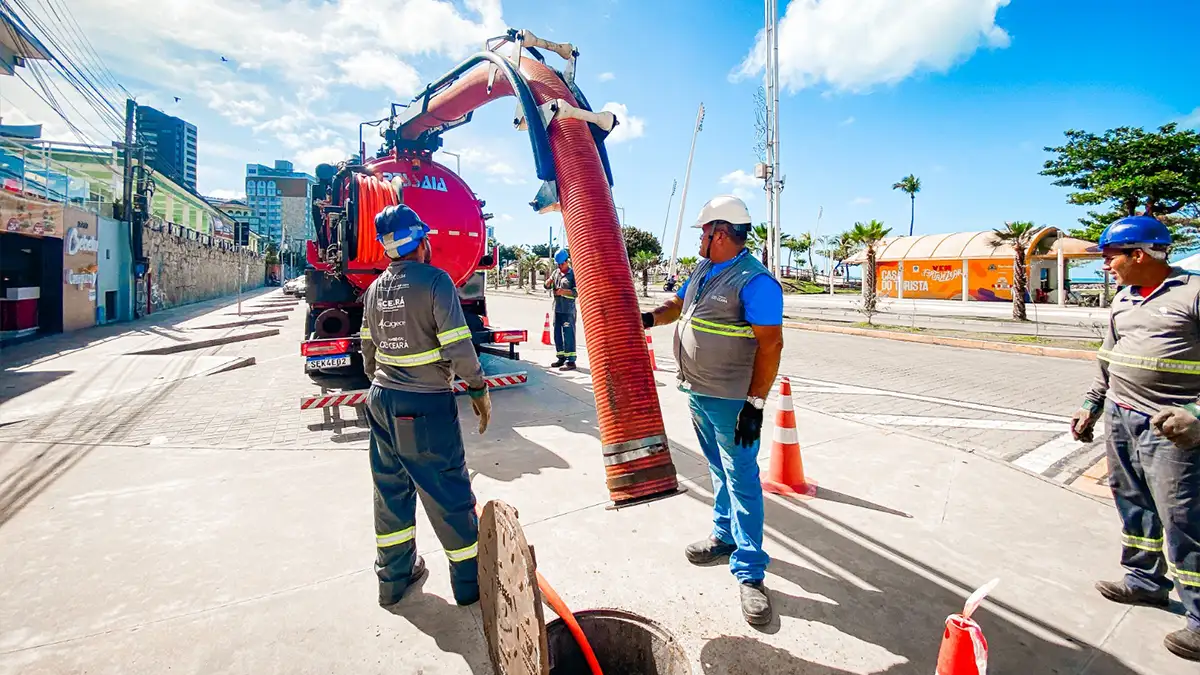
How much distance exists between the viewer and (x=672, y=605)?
2.65 meters

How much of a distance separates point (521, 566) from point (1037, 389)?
903 centimetres

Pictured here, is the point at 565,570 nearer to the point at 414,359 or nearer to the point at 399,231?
the point at 414,359

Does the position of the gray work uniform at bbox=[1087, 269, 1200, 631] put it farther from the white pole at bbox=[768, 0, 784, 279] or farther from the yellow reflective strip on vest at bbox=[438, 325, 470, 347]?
the white pole at bbox=[768, 0, 784, 279]

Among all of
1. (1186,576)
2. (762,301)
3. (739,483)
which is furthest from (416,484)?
(1186,576)

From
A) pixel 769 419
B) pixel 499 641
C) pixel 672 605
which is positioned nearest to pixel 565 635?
pixel 499 641

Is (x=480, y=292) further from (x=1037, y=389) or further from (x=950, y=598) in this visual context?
(x=1037, y=389)

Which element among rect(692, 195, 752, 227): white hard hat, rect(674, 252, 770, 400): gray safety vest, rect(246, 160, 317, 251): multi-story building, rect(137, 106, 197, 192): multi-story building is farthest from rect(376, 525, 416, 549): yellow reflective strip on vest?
rect(246, 160, 317, 251): multi-story building

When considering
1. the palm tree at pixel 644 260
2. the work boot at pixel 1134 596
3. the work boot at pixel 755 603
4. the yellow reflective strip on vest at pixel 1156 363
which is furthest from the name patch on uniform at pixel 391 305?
the palm tree at pixel 644 260

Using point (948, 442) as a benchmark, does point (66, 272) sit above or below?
above

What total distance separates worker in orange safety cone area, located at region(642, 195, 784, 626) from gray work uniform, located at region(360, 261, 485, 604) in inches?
46.2

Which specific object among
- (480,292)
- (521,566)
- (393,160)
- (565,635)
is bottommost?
(565,635)

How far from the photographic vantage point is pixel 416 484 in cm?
265

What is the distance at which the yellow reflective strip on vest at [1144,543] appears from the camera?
2609 mm

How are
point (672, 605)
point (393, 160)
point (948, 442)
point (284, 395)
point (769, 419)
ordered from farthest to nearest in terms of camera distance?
point (284, 395) < point (393, 160) < point (769, 419) < point (948, 442) < point (672, 605)
